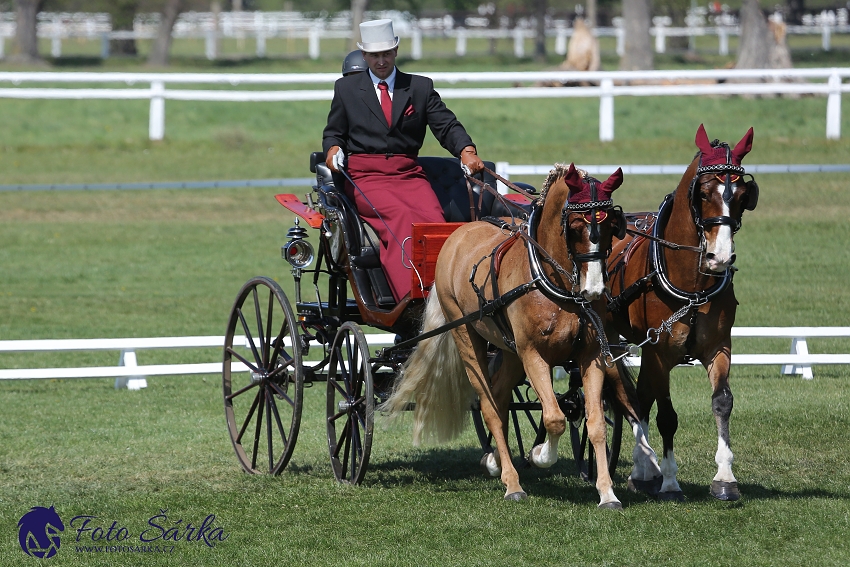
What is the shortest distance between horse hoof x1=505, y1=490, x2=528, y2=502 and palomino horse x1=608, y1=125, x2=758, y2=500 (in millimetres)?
606

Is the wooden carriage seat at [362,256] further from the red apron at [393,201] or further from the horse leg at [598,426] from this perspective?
the horse leg at [598,426]

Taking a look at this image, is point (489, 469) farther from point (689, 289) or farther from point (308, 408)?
point (308, 408)

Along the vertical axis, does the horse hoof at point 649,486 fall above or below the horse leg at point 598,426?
below

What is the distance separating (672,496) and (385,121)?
109 inches

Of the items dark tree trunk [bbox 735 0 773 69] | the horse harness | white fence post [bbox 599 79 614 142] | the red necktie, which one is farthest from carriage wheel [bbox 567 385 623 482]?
dark tree trunk [bbox 735 0 773 69]

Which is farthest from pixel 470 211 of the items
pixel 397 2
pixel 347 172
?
pixel 397 2

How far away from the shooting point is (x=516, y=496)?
630cm

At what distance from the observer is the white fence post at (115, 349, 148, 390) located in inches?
395

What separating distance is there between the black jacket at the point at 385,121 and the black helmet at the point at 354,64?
0.19 meters

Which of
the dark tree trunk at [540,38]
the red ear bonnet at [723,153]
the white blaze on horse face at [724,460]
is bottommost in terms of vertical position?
the white blaze on horse face at [724,460]

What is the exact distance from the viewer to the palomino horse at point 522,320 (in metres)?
5.59

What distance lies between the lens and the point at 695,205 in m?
5.90

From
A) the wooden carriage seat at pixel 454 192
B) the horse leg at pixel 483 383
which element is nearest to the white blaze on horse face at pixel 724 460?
the horse leg at pixel 483 383

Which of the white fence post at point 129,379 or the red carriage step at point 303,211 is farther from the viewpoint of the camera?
the white fence post at point 129,379
